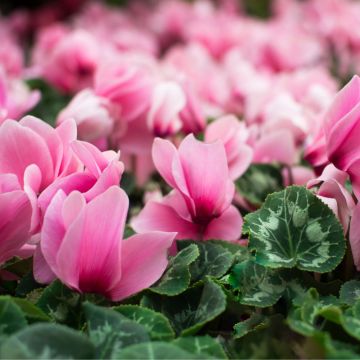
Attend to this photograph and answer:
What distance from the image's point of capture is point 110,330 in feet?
2.80

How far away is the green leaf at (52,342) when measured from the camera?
770mm

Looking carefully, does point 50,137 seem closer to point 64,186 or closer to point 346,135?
point 64,186

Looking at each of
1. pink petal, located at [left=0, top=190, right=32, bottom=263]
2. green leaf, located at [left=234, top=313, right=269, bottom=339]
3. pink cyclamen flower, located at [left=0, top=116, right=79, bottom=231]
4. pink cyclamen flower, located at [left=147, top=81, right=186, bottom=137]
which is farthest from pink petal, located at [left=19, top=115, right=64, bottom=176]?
pink cyclamen flower, located at [left=147, top=81, right=186, bottom=137]

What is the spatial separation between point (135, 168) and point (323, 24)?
206cm

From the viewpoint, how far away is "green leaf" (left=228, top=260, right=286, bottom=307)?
100 cm

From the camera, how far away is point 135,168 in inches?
71.1

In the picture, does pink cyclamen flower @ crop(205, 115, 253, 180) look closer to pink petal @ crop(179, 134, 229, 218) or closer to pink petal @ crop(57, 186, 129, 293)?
pink petal @ crop(179, 134, 229, 218)

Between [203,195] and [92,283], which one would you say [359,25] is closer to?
[203,195]

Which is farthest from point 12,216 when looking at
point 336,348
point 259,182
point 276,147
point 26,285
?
point 276,147

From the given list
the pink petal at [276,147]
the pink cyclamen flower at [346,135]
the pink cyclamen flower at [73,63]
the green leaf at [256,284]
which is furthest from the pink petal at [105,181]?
the pink cyclamen flower at [73,63]

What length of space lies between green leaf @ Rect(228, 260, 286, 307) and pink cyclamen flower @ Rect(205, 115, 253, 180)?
24cm

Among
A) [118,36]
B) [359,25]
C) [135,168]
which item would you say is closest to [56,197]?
[135,168]

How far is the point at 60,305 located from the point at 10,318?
0.44 feet

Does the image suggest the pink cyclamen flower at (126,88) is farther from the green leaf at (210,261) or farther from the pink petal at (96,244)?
the pink petal at (96,244)
